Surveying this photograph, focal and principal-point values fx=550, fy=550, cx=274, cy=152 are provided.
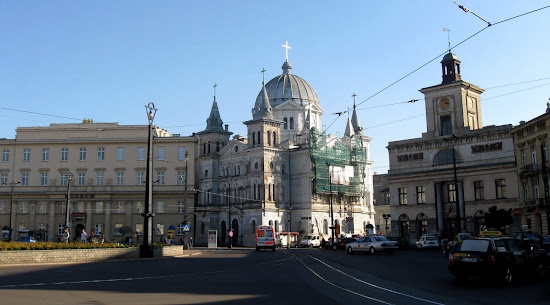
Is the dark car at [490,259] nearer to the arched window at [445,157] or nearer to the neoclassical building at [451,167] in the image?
the neoclassical building at [451,167]

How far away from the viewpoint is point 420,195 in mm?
61000

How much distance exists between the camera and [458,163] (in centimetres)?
5850

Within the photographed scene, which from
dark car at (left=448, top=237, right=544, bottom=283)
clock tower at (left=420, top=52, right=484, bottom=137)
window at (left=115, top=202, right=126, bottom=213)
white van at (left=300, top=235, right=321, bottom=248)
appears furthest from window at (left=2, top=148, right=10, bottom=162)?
dark car at (left=448, top=237, right=544, bottom=283)

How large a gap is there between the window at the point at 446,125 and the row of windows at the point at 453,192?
587 cm

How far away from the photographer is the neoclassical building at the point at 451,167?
182 feet

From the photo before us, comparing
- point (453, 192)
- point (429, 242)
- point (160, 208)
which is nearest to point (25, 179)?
point (160, 208)

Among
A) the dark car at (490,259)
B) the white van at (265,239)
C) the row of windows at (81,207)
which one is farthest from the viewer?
the row of windows at (81,207)

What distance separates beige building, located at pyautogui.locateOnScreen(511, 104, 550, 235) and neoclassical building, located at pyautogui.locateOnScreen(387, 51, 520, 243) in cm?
Answer: 230

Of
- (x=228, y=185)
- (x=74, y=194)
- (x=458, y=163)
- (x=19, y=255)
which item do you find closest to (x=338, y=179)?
(x=228, y=185)

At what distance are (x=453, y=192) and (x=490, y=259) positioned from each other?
144ft

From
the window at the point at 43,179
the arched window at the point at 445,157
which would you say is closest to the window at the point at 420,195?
the arched window at the point at 445,157

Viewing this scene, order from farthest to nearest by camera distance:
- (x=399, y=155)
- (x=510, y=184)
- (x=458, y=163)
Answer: (x=399, y=155) → (x=458, y=163) → (x=510, y=184)

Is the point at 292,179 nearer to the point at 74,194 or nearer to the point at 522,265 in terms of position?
the point at 74,194

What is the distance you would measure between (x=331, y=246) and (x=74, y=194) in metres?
37.8
